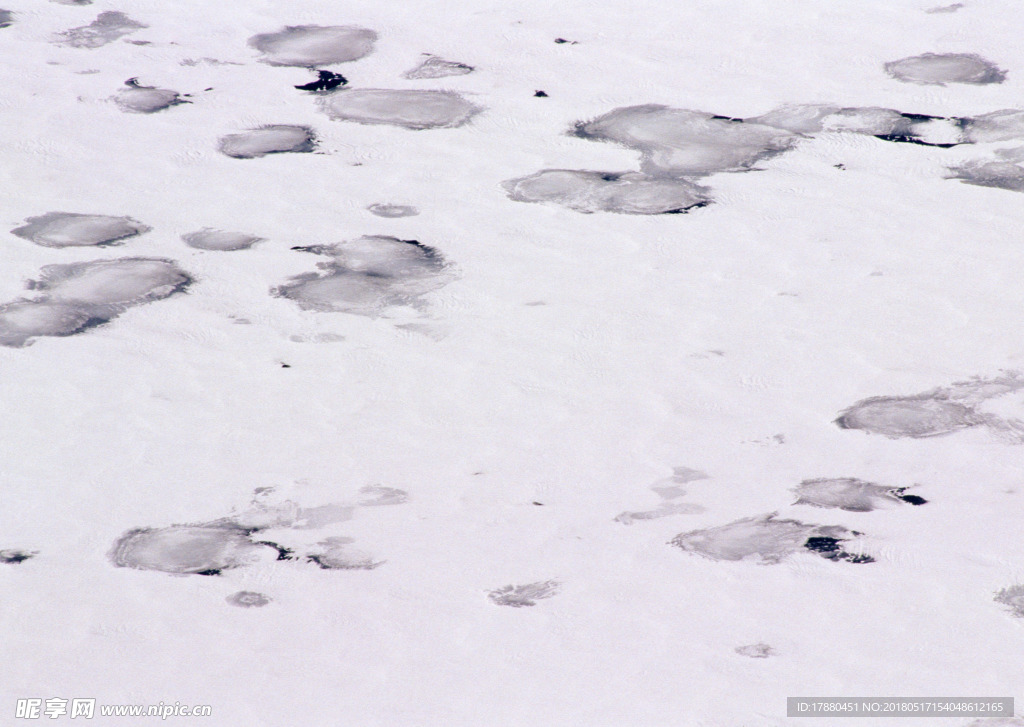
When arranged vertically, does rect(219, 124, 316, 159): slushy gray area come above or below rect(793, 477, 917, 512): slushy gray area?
above

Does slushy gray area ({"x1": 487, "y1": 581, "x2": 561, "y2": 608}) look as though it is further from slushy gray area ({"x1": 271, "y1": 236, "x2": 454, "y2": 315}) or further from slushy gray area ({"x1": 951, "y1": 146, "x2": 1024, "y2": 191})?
slushy gray area ({"x1": 951, "y1": 146, "x2": 1024, "y2": 191})

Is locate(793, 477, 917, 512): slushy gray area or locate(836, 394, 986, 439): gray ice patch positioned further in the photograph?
locate(836, 394, 986, 439): gray ice patch

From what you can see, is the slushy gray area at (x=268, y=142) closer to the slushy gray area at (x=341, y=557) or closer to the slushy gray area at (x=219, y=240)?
the slushy gray area at (x=219, y=240)

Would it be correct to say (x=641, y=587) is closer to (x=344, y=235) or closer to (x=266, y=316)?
(x=266, y=316)

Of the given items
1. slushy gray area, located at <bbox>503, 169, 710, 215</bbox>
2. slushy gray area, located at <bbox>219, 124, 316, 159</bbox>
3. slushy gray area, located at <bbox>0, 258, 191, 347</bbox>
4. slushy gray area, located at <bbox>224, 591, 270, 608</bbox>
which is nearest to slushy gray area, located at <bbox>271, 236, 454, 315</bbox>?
slushy gray area, located at <bbox>0, 258, 191, 347</bbox>

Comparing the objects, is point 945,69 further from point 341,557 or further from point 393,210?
point 341,557

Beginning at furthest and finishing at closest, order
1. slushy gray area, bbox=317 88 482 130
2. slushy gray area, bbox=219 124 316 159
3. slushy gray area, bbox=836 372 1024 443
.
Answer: slushy gray area, bbox=317 88 482 130
slushy gray area, bbox=219 124 316 159
slushy gray area, bbox=836 372 1024 443
